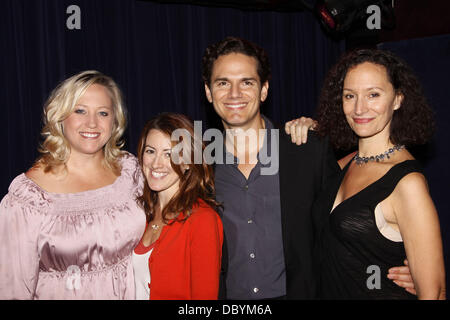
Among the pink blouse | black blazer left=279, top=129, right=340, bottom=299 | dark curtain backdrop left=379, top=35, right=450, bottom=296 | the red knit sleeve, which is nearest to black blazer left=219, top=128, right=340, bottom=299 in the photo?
black blazer left=279, top=129, right=340, bottom=299

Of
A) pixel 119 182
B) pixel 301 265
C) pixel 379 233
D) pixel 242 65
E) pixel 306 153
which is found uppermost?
pixel 242 65

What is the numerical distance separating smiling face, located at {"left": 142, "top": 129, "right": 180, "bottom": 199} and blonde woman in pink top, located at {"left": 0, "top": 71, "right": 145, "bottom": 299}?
0.21 metres

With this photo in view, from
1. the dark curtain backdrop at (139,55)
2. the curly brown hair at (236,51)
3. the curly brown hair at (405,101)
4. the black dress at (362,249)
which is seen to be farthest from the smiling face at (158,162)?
the dark curtain backdrop at (139,55)

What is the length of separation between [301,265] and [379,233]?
0.41 metres

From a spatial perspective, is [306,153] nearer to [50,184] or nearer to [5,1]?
[50,184]

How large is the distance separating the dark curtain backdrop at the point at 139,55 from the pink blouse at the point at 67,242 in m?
1.59

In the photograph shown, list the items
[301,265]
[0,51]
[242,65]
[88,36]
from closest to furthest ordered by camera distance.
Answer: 1. [301,265]
2. [242,65]
3. [0,51]
4. [88,36]

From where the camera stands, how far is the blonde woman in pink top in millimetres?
1789

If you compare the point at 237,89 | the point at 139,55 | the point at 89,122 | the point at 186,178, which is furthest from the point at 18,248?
the point at 139,55

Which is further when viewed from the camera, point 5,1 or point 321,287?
point 5,1

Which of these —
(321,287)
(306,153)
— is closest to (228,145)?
(306,153)

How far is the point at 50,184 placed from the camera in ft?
6.32

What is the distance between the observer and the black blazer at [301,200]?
1.88 metres

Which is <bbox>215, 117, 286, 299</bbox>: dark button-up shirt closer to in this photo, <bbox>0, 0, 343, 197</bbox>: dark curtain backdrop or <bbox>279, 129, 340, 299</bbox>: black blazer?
<bbox>279, 129, 340, 299</bbox>: black blazer
